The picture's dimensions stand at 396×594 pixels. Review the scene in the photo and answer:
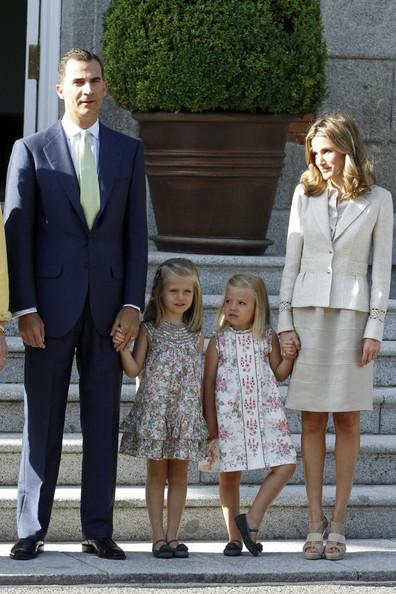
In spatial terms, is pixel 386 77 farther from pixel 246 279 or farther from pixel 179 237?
pixel 246 279

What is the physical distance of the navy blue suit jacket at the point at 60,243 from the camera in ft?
16.9

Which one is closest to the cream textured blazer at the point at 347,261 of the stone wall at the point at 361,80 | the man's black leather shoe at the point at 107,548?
the man's black leather shoe at the point at 107,548

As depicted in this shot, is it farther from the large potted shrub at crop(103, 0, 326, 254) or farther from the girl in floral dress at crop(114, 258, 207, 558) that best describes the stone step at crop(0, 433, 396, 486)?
the large potted shrub at crop(103, 0, 326, 254)

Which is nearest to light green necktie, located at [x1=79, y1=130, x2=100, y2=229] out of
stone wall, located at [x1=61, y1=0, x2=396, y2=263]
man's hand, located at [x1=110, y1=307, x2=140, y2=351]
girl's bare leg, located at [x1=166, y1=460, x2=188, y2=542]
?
man's hand, located at [x1=110, y1=307, x2=140, y2=351]

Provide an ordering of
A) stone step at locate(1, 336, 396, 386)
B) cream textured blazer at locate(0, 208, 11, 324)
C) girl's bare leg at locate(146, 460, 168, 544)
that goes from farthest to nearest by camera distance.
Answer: stone step at locate(1, 336, 396, 386), girl's bare leg at locate(146, 460, 168, 544), cream textured blazer at locate(0, 208, 11, 324)

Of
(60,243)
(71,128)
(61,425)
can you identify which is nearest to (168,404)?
(61,425)

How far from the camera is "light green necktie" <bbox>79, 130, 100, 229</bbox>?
523 cm

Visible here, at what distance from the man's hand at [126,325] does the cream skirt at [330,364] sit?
0.68 meters

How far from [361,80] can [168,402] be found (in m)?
3.65

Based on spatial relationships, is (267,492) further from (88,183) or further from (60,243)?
(88,183)

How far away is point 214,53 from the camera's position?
7.05 m

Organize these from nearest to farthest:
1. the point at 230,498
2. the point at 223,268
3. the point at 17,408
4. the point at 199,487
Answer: the point at 230,498, the point at 199,487, the point at 17,408, the point at 223,268

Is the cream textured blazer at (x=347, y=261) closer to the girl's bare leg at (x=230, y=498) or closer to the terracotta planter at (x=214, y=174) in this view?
the girl's bare leg at (x=230, y=498)

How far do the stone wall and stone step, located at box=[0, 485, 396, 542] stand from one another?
8.51ft
